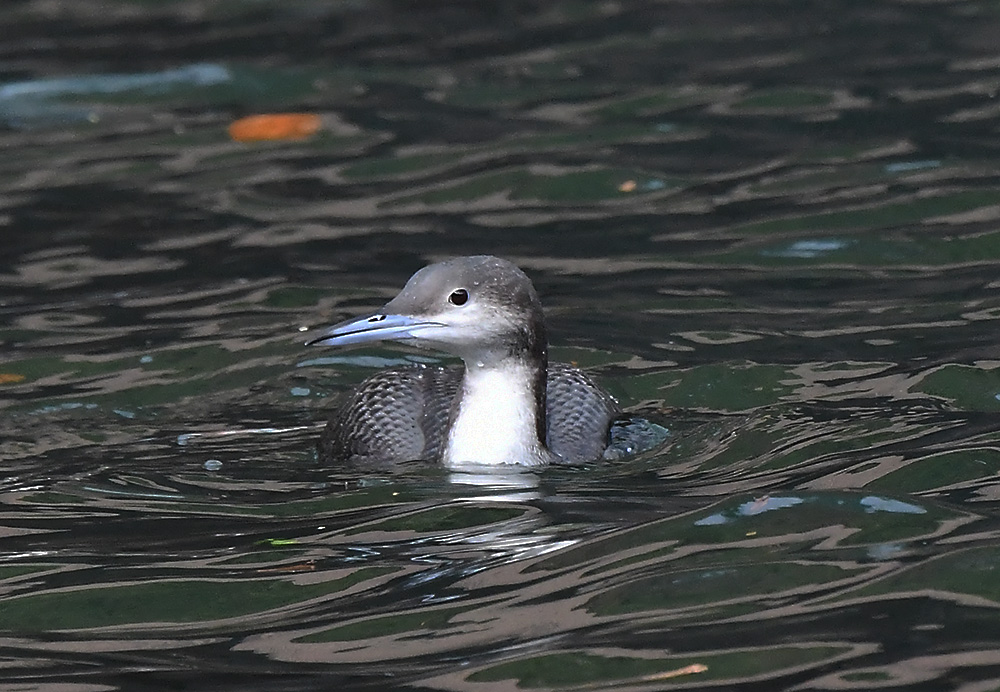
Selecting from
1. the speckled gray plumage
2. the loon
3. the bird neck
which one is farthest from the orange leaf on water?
the bird neck

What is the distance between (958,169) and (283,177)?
389 centimetres

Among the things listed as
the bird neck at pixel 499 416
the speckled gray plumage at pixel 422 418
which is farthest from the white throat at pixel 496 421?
the speckled gray plumage at pixel 422 418

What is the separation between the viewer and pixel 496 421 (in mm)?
7066

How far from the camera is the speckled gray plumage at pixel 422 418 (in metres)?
7.28

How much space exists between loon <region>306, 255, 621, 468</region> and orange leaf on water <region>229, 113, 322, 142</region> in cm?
494

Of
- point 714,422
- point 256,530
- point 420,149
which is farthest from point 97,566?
point 420,149

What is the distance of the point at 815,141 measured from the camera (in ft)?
37.6

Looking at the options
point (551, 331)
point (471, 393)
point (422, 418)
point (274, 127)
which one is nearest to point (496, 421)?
point (471, 393)

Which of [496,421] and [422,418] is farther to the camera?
[422,418]

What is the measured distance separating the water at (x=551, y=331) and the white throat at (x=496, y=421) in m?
0.20

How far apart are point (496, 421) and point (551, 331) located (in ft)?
6.37

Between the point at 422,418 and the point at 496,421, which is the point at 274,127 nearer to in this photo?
the point at 422,418

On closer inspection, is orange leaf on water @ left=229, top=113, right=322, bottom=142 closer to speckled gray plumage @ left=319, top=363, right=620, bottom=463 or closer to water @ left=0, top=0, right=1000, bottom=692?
water @ left=0, top=0, right=1000, bottom=692

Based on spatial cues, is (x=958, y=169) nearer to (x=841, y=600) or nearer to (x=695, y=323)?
(x=695, y=323)
